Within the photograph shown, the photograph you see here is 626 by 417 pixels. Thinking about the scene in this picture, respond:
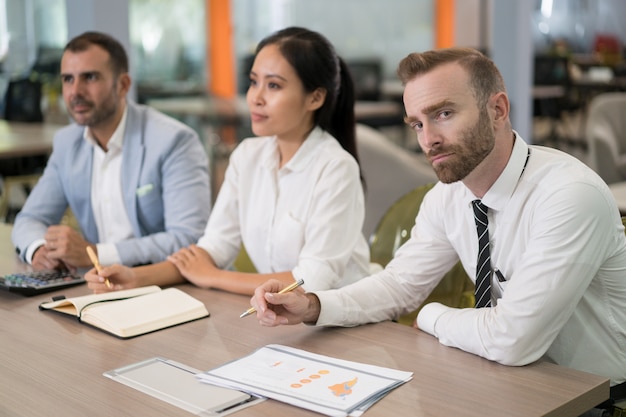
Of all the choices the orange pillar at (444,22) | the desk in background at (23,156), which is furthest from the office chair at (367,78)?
the desk in background at (23,156)

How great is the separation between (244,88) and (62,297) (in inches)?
Answer: 328

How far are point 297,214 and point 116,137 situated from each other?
83 cm

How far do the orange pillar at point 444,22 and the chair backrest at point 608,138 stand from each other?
5687 mm

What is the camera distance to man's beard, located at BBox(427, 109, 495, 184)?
5.74ft

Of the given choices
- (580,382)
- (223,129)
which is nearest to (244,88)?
(223,129)

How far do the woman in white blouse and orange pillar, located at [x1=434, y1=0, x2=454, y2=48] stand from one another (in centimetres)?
978

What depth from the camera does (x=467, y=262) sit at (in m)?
1.97

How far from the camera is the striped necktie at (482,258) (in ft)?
6.07

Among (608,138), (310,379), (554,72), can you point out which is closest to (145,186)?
(310,379)

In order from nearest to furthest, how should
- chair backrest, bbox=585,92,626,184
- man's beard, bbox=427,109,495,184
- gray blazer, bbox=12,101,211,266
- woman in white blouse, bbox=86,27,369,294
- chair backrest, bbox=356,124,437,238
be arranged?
man's beard, bbox=427,109,495,184 → woman in white blouse, bbox=86,27,369,294 → gray blazer, bbox=12,101,211,266 → chair backrest, bbox=356,124,437,238 → chair backrest, bbox=585,92,626,184

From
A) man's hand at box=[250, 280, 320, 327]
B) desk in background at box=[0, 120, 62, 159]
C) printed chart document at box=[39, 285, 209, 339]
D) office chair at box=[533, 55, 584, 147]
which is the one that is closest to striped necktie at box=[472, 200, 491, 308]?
man's hand at box=[250, 280, 320, 327]

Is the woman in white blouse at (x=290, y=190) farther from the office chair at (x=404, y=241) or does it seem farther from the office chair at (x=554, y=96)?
the office chair at (x=554, y=96)

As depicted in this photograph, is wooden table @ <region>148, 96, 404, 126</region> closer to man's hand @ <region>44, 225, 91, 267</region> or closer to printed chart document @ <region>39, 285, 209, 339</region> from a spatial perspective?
man's hand @ <region>44, 225, 91, 267</region>

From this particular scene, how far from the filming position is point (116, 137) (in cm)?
295
